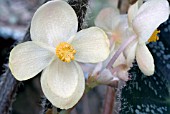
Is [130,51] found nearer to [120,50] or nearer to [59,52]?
[120,50]

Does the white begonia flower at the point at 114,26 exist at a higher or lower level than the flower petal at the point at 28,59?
lower

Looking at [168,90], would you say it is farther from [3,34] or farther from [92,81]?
[3,34]

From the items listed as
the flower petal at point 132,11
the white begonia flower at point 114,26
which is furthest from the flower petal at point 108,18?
the flower petal at point 132,11

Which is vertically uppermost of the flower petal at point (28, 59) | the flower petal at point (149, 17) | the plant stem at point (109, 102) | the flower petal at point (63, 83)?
the flower petal at point (149, 17)

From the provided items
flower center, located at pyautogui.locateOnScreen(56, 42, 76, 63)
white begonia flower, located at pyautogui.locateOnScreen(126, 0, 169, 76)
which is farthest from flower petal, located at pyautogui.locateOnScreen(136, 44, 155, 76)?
flower center, located at pyautogui.locateOnScreen(56, 42, 76, 63)

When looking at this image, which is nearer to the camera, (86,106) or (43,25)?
(43,25)

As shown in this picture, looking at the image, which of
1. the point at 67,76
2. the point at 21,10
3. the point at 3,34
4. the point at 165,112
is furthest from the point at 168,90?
the point at 21,10

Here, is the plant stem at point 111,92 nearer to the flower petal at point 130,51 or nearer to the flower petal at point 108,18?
the flower petal at point 130,51
